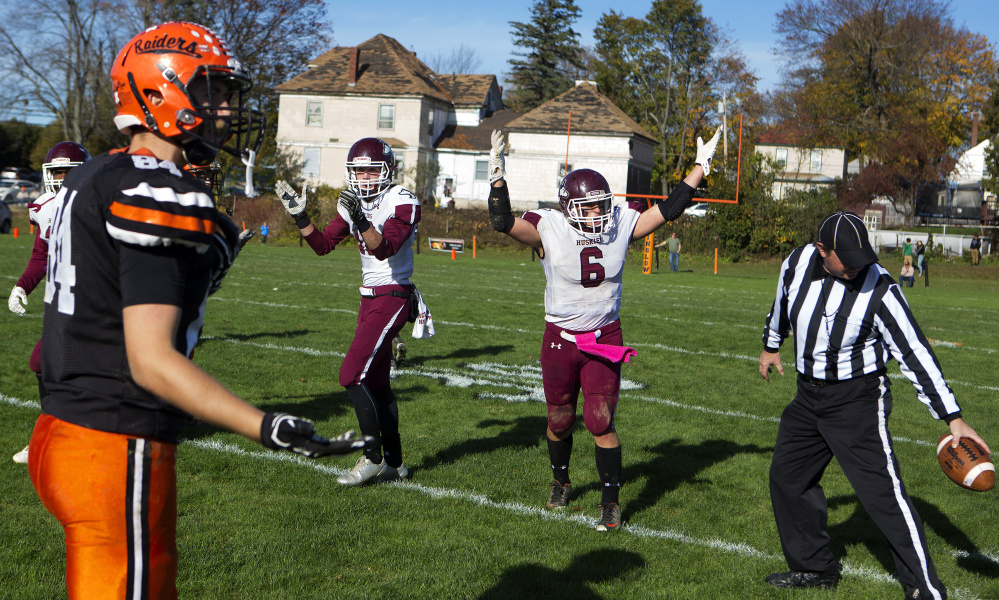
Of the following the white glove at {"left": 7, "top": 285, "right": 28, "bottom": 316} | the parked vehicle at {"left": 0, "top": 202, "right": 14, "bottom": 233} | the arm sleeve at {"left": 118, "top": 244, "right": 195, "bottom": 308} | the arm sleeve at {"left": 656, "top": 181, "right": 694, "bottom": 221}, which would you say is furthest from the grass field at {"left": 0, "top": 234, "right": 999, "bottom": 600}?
the parked vehicle at {"left": 0, "top": 202, "right": 14, "bottom": 233}

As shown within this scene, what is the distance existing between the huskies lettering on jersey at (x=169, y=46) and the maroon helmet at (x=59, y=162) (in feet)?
13.0

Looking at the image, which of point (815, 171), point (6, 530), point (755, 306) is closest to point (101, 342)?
point (6, 530)

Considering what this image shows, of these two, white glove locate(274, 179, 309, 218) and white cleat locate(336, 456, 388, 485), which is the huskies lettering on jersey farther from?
white cleat locate(336, 456, 388, 485)

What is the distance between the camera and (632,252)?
115ft

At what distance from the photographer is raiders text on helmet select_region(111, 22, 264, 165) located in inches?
84.7

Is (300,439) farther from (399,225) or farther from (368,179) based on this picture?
(368,179)

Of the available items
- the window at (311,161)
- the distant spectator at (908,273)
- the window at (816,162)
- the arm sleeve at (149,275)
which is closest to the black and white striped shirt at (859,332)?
the arm sleeve at (149,275)

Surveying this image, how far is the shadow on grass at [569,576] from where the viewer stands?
4043 mm

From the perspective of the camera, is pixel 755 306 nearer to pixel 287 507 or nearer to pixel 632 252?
pixel 287 507

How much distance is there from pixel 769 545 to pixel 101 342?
12.9 ft

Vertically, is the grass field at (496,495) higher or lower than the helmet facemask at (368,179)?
lower

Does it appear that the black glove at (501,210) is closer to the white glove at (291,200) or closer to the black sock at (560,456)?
the white glove at (291,200)

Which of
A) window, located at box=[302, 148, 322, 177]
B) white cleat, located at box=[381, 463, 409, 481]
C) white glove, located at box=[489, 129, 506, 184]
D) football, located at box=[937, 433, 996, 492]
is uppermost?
window, located at box=[302, 148, 322, 177]

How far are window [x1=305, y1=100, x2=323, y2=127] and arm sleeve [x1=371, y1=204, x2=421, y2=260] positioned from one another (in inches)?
1890
